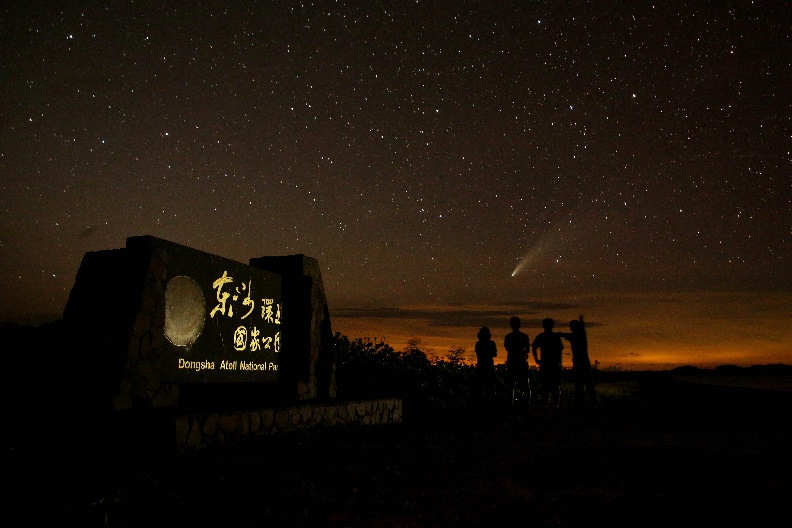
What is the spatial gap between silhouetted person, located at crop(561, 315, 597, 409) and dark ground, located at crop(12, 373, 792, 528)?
362 centimetres

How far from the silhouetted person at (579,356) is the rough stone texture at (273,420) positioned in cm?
367

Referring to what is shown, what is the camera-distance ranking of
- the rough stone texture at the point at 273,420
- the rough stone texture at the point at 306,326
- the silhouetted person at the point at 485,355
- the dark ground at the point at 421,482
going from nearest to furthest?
the dark ground at the point at 421,482 < the rough stone texture at the point at 273,420 < the rough stone texture at the point at 306,326 < the silhouetted person at the point at 485,355

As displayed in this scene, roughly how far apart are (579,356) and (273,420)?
6740 mm

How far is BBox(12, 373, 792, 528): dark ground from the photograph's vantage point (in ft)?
15.1

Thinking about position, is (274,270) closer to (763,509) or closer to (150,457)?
(150,457)

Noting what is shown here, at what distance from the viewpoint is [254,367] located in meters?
10.1

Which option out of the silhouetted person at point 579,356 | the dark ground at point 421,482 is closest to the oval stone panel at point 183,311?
the dark ground at point 421,482

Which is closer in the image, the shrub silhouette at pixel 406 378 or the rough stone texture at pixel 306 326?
the rough stone texture at pixel 306 326

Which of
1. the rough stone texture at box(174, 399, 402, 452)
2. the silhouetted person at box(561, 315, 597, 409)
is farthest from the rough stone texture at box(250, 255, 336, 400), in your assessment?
the silhouetted person at box(561, 315, 597, 409)

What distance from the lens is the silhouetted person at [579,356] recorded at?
12609 millimetres

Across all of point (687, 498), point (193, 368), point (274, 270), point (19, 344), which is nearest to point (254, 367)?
point (193, 368)

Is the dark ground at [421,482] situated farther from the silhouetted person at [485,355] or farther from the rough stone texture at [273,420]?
the silhouetted person at [485,355]

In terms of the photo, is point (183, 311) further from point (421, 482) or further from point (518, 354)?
point (518, 354)

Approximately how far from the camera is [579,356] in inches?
503
